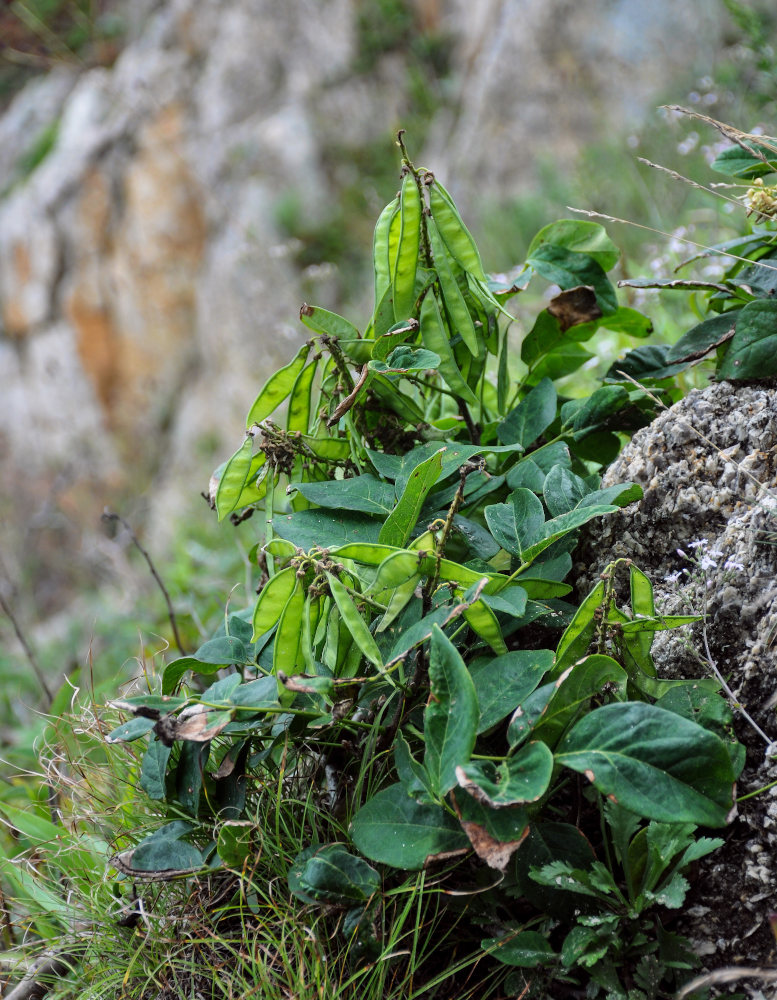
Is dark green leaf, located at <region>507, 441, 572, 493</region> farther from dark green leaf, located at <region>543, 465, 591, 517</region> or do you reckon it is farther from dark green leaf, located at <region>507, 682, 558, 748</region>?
dark green leaf, located at <region>507, 682, 558, 748</region>

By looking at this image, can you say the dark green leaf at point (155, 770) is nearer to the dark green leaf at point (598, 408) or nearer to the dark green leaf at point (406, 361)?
the dark green leaf at point (406, 361)

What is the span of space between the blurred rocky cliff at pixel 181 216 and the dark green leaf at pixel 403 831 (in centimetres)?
505

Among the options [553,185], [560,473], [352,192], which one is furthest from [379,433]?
[352,192]

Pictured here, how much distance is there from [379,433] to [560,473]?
13.0 inches

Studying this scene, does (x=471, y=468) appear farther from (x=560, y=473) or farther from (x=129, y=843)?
(x=129, y=843)

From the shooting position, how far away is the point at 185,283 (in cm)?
755

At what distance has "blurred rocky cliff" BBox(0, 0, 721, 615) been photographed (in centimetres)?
674

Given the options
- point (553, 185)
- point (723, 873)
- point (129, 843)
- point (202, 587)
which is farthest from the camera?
point (553, 185)

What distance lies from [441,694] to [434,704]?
0.04 feet

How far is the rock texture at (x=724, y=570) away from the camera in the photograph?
0.87 meters

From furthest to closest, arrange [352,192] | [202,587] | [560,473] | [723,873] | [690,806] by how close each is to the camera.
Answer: [352,192]
[202,587]
[560,473]
[723,873]
[690,806]

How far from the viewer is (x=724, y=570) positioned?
99cm

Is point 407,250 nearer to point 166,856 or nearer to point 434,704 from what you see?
point 434,704

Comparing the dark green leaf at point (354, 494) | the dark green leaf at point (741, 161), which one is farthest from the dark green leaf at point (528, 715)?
the dark green leaf at point (741, 161)
